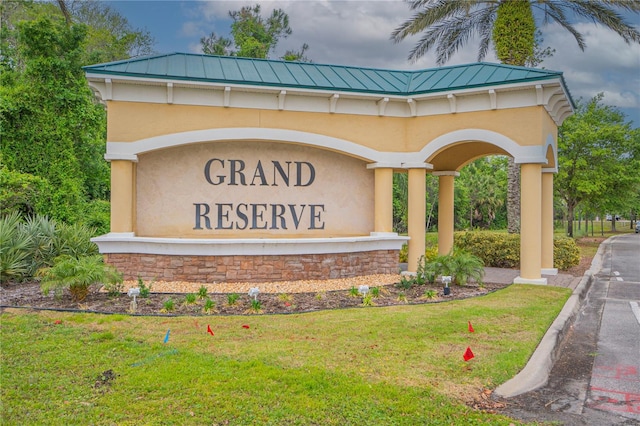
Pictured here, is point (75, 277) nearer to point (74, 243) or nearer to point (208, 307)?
point (208, 307)

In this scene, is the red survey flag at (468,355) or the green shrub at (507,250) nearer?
the red survey flag at (468,355)

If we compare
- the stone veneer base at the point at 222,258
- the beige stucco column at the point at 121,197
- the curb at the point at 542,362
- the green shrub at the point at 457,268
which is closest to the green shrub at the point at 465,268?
the green shrub at the point at 457,268

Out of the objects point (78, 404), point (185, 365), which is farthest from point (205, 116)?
point (78, 404)

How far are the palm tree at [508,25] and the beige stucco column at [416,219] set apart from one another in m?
6.70

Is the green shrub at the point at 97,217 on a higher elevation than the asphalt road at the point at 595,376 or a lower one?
higher

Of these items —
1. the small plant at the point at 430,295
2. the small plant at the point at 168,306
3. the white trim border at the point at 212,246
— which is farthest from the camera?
the white trim border at the point at 212,246

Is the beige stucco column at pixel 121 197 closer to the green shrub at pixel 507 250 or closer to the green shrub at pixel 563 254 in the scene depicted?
the green shrub at pixel 507 250

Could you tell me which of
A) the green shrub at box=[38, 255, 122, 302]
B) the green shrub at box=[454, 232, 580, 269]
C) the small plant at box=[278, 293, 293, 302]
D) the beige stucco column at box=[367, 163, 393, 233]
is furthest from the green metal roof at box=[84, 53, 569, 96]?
the green shrub at box=[454, 232, 580, 269]

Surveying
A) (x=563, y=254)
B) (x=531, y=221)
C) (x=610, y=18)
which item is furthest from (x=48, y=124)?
(x=610, y=18)

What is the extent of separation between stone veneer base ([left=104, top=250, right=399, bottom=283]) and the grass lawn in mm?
3132

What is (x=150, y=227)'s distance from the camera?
1199cm

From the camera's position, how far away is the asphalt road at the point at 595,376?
15.6 ft

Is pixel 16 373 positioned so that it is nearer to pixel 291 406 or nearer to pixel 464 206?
pixel 291 406

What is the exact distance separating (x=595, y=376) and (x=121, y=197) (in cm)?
998
